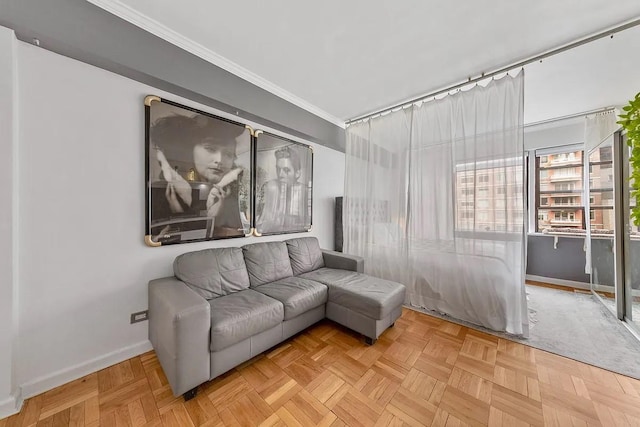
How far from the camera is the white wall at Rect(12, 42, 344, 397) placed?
1.43 meters

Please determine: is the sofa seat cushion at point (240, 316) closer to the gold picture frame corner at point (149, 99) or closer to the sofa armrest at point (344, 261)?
the sofa armrest at point (344, 261)

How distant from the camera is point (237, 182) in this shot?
242cm

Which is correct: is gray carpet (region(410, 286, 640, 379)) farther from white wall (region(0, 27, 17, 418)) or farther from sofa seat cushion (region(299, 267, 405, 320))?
white wall (region(0, 27, 17, 418))

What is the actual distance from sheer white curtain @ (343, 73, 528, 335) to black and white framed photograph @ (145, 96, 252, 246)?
1.76m

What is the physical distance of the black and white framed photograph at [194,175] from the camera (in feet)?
6.17

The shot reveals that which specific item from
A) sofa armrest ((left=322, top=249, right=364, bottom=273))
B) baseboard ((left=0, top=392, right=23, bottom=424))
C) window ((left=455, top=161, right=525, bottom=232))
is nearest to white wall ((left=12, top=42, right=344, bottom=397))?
baseboard ((left=0, top=392, right=23, bottom=424))

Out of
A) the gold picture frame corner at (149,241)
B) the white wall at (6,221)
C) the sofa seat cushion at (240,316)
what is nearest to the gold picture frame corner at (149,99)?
the white wall at (6,221)

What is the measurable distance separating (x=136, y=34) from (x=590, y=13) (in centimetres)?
331

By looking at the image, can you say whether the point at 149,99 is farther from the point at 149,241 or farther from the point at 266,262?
the point at 266,262

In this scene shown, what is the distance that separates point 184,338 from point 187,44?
90.8 inches

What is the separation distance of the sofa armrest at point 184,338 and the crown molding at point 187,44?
2.03m

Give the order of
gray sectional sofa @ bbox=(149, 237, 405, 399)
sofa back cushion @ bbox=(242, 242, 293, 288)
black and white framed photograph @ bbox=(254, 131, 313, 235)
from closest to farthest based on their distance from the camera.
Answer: gray sectional sofa @ bbox=(149, 237, 405, 399)
sofa back cushion @ bbox=(242, 242, 293, 288)
black and white framed photograph @ bbox=(254, 131, 313, 235)

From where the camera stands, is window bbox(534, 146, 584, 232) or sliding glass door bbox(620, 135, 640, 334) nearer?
sliding glass door bbox(620, 135, 640, 334)

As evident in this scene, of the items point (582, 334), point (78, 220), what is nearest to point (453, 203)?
point (582, 334)
